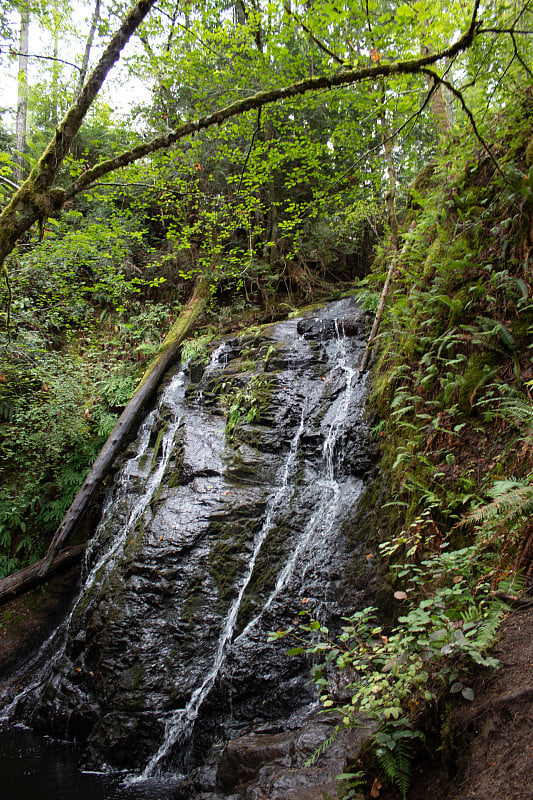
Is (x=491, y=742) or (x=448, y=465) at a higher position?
(x=448, y=465)

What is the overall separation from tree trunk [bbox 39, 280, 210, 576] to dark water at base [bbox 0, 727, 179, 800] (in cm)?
314

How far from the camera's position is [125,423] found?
943cm

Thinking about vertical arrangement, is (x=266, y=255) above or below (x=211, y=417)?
above

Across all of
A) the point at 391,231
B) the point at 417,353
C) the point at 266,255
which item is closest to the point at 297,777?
the point at 417,353

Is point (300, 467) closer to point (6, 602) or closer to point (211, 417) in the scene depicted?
point (211, 417)

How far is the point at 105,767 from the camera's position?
4.44 metres

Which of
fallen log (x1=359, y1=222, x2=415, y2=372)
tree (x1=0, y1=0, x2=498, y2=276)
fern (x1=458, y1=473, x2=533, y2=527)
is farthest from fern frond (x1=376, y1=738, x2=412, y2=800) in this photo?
fallen log (x1=359, y1=222, x2=415, y2=372)

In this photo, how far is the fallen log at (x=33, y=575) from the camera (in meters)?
7.25

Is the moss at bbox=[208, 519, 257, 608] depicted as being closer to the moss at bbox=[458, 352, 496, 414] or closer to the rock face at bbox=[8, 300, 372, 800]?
the rock face at bbox=[8, 300, 372, 800]

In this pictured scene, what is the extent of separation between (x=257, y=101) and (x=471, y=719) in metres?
5.19

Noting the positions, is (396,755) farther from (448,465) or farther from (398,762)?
(448,465)

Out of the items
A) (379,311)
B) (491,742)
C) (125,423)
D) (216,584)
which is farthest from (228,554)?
(379,311)

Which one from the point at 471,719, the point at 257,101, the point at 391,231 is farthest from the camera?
the point at 391,231

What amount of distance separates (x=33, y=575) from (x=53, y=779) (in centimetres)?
392
